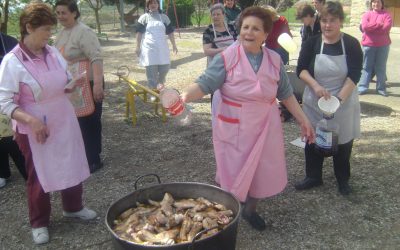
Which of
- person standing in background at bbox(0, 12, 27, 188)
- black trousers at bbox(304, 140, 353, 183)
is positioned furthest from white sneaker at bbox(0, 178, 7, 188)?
black trousers at bbox(304, 140, 353, 183)

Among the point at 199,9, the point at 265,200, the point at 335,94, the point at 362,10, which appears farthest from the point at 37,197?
the point at 199,9

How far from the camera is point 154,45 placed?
686 cm

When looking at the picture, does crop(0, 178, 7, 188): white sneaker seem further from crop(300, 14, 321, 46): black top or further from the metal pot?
crop(300, 14, 321, 46): black top

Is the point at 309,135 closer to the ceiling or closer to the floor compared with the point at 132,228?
closer to the ceiling

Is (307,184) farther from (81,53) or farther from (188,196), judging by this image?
(81,53)

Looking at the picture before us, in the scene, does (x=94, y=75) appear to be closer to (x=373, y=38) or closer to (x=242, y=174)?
(x=242, y=174)

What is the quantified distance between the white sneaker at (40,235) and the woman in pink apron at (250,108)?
1.45m

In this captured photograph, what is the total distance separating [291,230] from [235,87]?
133cm

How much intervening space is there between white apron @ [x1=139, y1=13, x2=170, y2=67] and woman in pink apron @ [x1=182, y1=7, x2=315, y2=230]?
3963mm

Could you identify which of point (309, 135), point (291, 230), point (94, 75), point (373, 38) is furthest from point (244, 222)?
point (373, 38)

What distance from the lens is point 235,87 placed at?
2973 mm

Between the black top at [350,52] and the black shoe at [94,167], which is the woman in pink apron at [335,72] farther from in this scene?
the black shoe at [94,167]

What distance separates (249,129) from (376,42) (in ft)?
17.4

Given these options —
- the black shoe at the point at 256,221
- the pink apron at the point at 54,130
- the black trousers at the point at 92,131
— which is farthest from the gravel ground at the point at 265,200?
the pink apron at the point at 54,130
